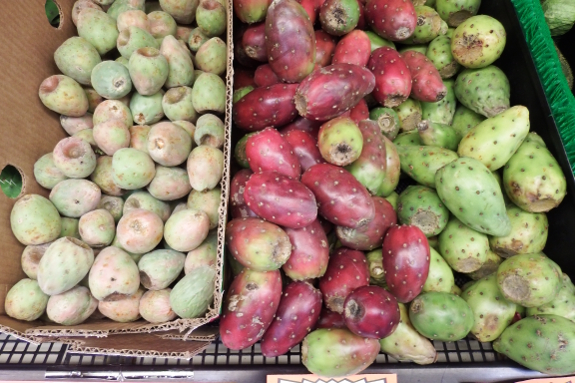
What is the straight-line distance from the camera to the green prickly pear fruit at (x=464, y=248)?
0.98 metres

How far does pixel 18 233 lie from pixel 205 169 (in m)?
0.47

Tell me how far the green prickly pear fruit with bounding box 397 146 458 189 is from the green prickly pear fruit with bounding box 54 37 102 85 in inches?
34.9

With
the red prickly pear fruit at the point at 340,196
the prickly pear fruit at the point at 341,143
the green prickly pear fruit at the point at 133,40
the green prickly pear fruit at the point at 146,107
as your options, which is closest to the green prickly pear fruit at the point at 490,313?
the red prickly pear fruit at the point at 340,196

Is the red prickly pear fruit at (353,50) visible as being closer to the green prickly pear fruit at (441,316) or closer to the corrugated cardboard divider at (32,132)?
the corrugated cardboard divider at (32,132)

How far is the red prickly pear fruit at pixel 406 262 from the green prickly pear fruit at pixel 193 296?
1.27 feet

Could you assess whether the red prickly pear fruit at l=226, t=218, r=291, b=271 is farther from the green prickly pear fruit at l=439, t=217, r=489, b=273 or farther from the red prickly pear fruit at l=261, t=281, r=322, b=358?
the green prickly pear fruit at l=439, t=217, r=489, b=273

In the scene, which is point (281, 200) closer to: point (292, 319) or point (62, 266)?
point (292, 319)

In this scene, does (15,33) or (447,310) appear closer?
(447,310)

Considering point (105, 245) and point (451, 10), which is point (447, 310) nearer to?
point (105, 245)

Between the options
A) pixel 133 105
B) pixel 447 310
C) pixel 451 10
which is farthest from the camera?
pixel 451 10

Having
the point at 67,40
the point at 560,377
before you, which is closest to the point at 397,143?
the point at 560,377

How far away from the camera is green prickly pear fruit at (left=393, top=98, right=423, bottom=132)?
119 centimetres

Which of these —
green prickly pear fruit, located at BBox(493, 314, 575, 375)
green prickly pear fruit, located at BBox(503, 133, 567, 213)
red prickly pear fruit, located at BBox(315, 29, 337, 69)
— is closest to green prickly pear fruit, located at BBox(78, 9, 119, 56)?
red prickly pear fruit, located at BBox(315, 29, 337, 69)

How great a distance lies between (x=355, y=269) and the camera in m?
0.89
